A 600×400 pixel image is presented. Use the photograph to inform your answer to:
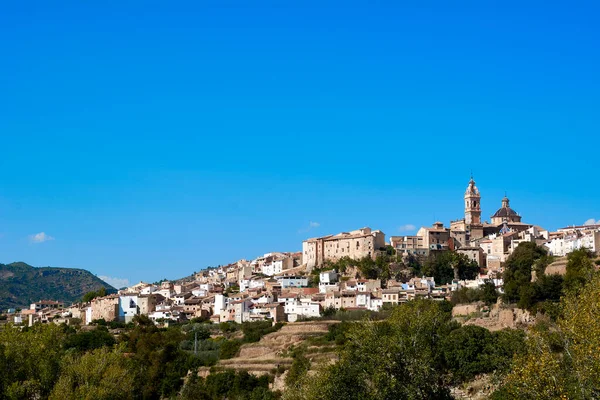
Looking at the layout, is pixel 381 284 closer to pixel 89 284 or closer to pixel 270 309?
pixel 270 309

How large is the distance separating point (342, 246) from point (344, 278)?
670cm

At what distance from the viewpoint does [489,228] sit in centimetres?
7456

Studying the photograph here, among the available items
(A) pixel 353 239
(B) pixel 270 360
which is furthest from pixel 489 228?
(B) pixel 270 360

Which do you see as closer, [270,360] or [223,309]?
[270,360]

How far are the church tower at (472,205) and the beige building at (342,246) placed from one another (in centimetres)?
1205

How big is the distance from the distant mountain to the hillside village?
6360 centimetres

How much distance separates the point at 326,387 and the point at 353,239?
45.3 m

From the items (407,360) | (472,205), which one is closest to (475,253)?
(472,205)

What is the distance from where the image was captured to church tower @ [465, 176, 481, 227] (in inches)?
3086

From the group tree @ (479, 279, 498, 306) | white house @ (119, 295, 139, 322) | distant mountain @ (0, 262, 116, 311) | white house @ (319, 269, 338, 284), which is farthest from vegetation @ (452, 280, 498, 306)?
distant mountain @ (0, 262, 116, 311)

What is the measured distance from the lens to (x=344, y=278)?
65.1 meters

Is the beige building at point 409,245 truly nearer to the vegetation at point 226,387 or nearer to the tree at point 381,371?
the vegetation at point 226,387

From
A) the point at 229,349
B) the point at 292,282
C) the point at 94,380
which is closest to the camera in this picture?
the point at 94,380

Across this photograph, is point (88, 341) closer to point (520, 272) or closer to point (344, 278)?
point (344, 278)
